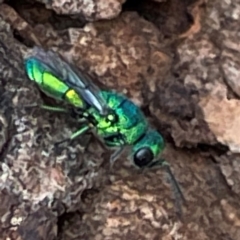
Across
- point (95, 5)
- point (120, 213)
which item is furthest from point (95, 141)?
point (95, 5)

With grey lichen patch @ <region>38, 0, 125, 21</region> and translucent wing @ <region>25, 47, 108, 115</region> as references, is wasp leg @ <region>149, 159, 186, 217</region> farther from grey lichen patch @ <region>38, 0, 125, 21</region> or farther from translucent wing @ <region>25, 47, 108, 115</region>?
grey lichen patch @ <region>38, 0, 125, 21</region>

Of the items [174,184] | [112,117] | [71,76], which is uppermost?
[71,76]

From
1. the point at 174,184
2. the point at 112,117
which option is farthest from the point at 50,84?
the point at 174,184

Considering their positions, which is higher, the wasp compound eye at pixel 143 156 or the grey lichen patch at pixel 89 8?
the grey lichen patch at pixel 89 8

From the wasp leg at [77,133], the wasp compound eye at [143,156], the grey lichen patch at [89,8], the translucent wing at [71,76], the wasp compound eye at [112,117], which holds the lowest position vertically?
the wasp compound eye at [143,156]

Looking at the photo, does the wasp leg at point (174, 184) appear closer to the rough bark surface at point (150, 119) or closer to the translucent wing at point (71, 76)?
the rough bark surface at point (150, 119)

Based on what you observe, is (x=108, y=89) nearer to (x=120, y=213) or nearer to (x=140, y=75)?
(x=140, y=75)

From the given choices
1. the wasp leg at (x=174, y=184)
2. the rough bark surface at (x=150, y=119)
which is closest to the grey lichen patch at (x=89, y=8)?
the rough bark surface at (x=150, y=119)

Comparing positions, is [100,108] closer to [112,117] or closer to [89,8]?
[112,117]

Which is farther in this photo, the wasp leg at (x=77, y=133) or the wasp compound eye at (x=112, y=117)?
the wasp compound eye at (x=112, y=117)
